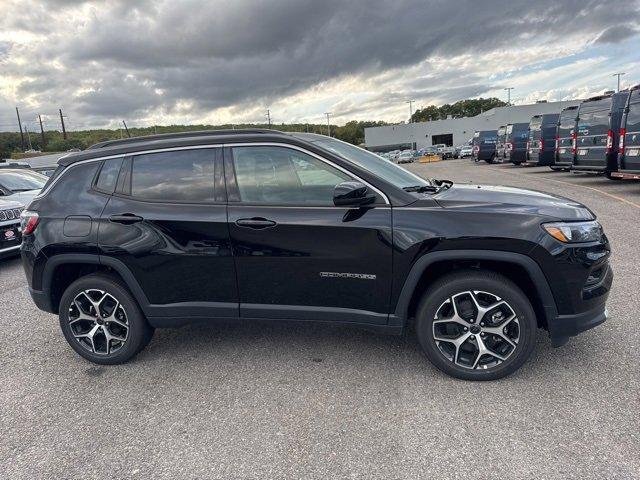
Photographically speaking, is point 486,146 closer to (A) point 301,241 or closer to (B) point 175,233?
(A) point 301,241

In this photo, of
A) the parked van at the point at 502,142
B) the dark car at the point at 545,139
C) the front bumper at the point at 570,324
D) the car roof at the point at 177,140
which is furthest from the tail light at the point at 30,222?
the parked van at the point at 502,142

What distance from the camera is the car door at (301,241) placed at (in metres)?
3.02

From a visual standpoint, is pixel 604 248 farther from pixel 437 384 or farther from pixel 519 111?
pixel 519 111

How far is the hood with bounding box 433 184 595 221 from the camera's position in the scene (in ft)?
9.57

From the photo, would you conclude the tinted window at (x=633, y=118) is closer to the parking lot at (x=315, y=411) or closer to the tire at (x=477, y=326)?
the parking lot at (x=315, y=411)

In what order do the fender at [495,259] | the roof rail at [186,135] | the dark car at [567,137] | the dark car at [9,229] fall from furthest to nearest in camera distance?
the dark car at [567,137], the dark car at [9,229], the roof rail at [186,135], the fender at [495,259]

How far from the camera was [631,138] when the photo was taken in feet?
32.9

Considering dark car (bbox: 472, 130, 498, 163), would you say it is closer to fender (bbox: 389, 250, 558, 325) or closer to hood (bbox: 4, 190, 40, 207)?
hood (bbox: 4, 190, 40, 207)

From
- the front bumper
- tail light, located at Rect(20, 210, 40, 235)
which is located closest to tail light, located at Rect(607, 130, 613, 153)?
the front bumper

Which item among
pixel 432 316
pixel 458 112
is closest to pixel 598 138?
pixel 432 316

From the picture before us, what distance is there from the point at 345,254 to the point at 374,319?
1.72 ft

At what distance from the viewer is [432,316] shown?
9.89 ft

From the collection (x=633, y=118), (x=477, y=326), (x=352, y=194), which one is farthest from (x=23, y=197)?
(x=633, y=118)

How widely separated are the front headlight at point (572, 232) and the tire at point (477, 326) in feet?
1.42
